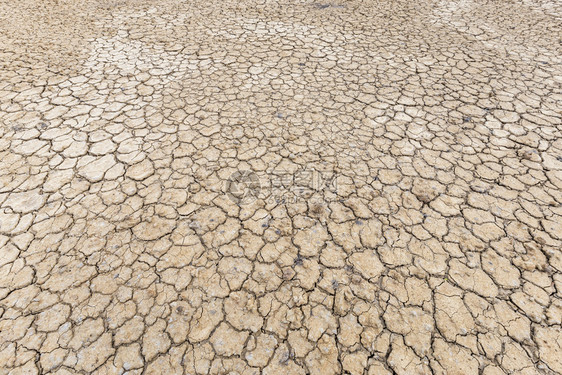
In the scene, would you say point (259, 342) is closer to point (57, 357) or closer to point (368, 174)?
point (57, 357)

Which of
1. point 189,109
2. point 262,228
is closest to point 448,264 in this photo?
point 262,228

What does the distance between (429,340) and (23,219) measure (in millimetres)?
2996

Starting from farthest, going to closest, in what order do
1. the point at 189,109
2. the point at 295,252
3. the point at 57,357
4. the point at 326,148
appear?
1. the point at 189,109
2. the point at 326,148
3. the point at 295,252
4. the point at 57,357

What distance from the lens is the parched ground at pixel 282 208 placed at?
68.6 inches

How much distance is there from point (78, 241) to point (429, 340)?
8.00 ft

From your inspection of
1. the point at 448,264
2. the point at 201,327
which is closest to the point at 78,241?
the point at 201,327

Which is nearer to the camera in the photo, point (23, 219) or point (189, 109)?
point (23, 219)

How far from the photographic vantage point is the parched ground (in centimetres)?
174

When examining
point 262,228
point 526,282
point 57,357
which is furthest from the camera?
point 262,228

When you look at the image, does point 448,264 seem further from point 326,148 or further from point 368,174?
point 326,148

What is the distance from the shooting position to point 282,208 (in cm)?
247

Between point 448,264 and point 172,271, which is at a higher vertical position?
point 448,264

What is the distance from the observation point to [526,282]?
197 centimetres

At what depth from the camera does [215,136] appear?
3.11m
